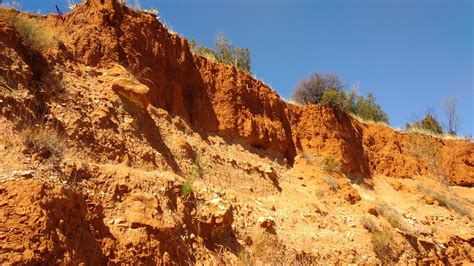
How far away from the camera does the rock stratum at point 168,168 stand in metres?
5.05

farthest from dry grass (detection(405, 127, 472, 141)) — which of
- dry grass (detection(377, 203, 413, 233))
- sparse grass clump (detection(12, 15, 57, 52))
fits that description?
sparse grass clump (detection(12, 15, 57, 52))

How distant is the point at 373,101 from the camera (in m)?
27.2

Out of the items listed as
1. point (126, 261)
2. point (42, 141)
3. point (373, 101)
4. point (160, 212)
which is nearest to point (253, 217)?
point (160, 212)

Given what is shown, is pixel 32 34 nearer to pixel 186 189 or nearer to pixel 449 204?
pixel 186 189

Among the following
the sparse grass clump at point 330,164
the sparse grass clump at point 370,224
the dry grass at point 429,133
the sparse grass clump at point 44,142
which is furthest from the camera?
the dry grass at point 429,133

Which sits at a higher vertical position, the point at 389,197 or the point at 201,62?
the point at 201,62

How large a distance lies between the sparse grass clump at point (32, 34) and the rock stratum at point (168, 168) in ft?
0.37

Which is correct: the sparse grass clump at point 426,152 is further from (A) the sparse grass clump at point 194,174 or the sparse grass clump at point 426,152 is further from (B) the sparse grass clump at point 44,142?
(B) the sparse grass clump at point 44,142

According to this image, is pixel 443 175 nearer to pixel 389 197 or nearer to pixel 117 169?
pixel 389 197

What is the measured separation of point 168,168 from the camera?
7.60m

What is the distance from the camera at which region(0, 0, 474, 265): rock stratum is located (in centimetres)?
505

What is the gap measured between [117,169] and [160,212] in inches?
36.6

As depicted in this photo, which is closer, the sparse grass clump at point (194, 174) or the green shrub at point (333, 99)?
the sparse grass clump at point (194, 174)

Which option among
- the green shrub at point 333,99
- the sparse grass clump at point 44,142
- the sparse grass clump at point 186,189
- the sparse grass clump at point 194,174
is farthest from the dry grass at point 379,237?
the sparse grass clump at point 44,142
